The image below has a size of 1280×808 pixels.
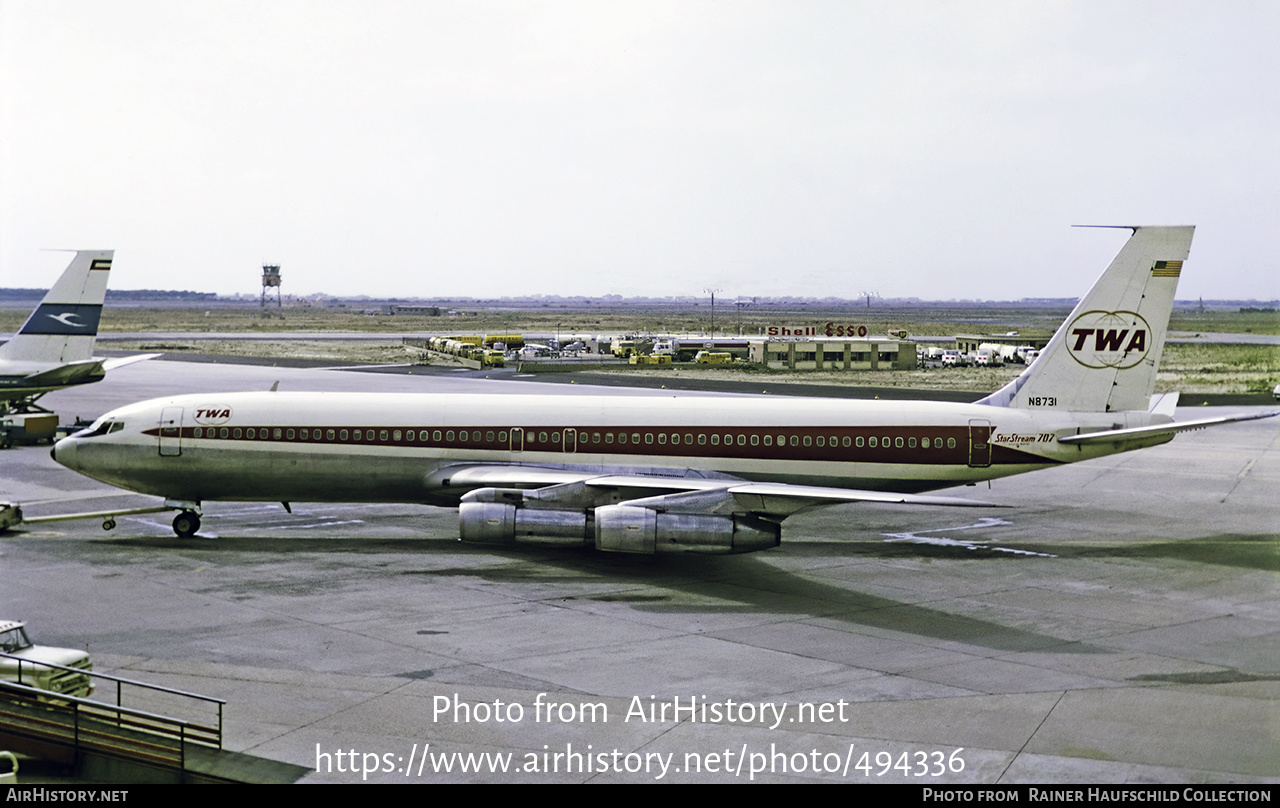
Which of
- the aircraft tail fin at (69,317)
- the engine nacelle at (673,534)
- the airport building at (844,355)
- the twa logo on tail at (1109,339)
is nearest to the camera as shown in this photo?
the engine nacelle at (673,534)

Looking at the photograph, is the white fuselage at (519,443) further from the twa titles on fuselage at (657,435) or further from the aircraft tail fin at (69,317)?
the aircraft tail fin at (69,317)

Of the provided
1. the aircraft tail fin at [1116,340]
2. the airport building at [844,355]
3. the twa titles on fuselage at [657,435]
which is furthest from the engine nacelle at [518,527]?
the airport building at [844,355]

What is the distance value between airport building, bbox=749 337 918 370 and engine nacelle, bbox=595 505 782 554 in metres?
86.5

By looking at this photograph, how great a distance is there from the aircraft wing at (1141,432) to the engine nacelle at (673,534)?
1243 cm

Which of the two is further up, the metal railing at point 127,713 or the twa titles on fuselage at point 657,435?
the twa titles on fuselage at point 657,435

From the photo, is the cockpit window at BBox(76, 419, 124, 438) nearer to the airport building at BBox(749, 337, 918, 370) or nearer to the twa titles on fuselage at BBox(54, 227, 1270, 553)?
the twa titles on fuselage at BBox(54, 227, 1270, 553)

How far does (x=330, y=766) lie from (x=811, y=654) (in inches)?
431

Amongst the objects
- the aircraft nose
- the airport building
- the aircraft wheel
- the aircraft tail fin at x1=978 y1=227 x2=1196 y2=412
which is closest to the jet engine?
the aircraft wheel

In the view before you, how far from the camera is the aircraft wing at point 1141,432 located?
3531 cm

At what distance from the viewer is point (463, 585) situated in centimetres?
3105

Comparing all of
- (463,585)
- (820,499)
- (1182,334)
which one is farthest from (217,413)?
(1182,334)

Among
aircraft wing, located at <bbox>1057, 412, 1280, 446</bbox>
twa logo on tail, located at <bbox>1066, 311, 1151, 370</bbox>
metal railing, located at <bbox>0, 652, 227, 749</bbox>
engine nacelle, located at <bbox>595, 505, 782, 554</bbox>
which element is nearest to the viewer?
metal railing, located at <bbox>0, 652, 227, 749</bbox>

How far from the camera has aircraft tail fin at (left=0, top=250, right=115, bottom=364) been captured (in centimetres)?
6034

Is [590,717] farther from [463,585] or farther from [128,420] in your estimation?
[128,420]
